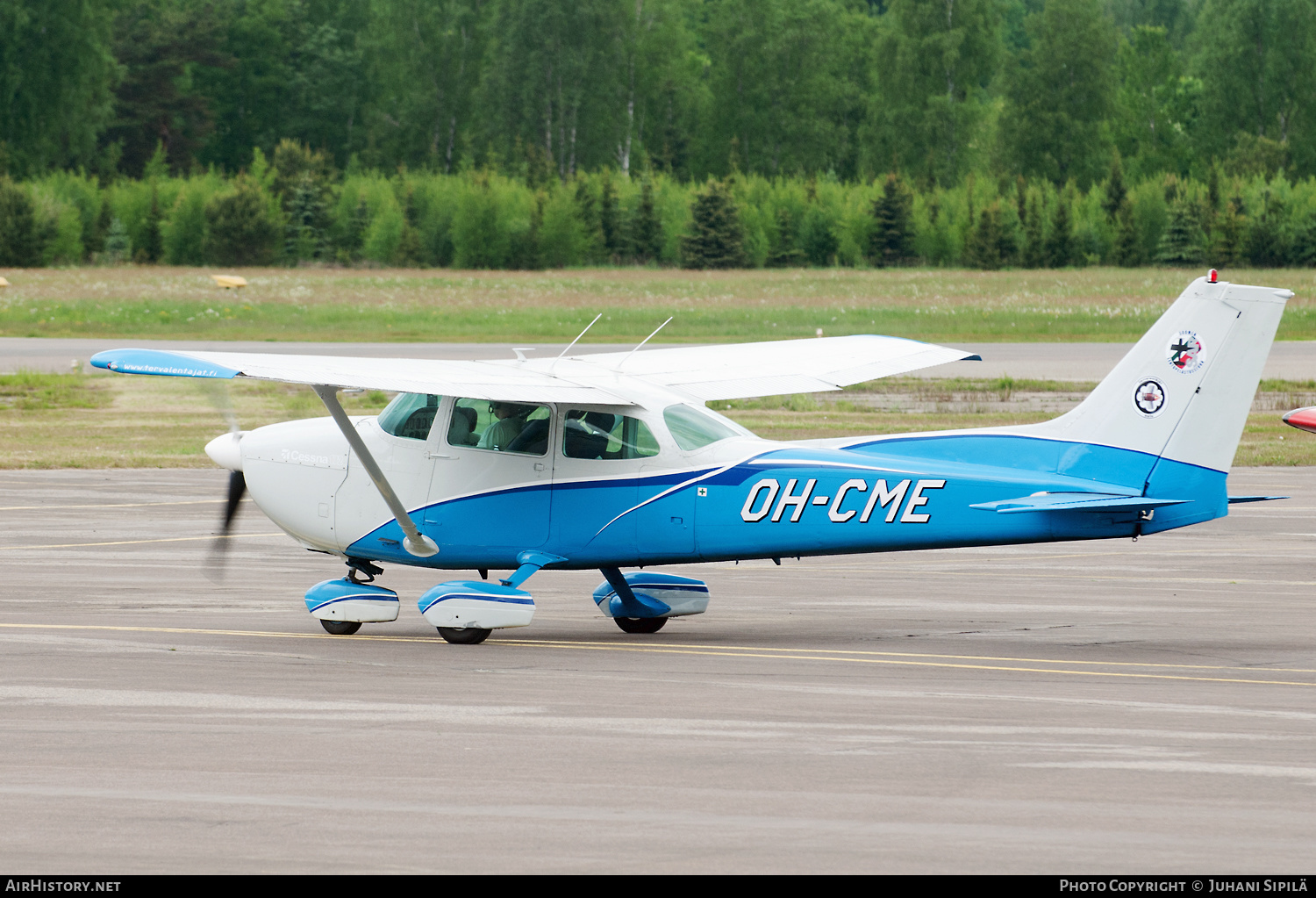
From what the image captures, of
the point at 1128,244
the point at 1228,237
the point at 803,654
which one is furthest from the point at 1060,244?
the point at 803,654

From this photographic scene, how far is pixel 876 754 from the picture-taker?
8.32 metres

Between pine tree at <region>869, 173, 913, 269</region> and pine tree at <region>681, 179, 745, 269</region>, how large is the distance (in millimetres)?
7553

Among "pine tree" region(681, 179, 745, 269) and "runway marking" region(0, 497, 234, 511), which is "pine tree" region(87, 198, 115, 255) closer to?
"pine tree" region(681, 179, 745, 269)

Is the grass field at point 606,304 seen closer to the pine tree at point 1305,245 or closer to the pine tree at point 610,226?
the pine tree at point 1305,245

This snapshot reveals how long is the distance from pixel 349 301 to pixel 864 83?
59134mm

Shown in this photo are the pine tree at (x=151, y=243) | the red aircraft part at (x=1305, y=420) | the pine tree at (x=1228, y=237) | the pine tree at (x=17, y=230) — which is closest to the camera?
the red aircraft part at (x=1305, y=420)

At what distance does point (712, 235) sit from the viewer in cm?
8281

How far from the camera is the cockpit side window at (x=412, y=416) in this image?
12.5 meters

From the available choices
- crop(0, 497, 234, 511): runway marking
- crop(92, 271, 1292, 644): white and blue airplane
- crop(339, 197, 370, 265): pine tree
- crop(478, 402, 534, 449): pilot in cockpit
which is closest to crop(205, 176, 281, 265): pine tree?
crop(339, 197, 370, 265): pine tree

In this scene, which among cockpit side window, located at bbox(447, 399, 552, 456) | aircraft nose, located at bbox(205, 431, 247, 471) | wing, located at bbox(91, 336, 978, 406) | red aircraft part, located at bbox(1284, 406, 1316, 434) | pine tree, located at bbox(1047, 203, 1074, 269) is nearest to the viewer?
wing, located at bbox(91, 336, 978, 406)

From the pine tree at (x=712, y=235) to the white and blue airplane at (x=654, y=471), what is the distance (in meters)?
70.2

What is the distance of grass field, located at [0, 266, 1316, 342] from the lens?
177ft

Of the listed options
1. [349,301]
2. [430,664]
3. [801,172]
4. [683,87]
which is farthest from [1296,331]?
[683,87]

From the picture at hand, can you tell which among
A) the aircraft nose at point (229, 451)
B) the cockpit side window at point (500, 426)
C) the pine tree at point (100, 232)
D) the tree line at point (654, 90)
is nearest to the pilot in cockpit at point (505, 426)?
the cockpit side window at point (500, 426)
